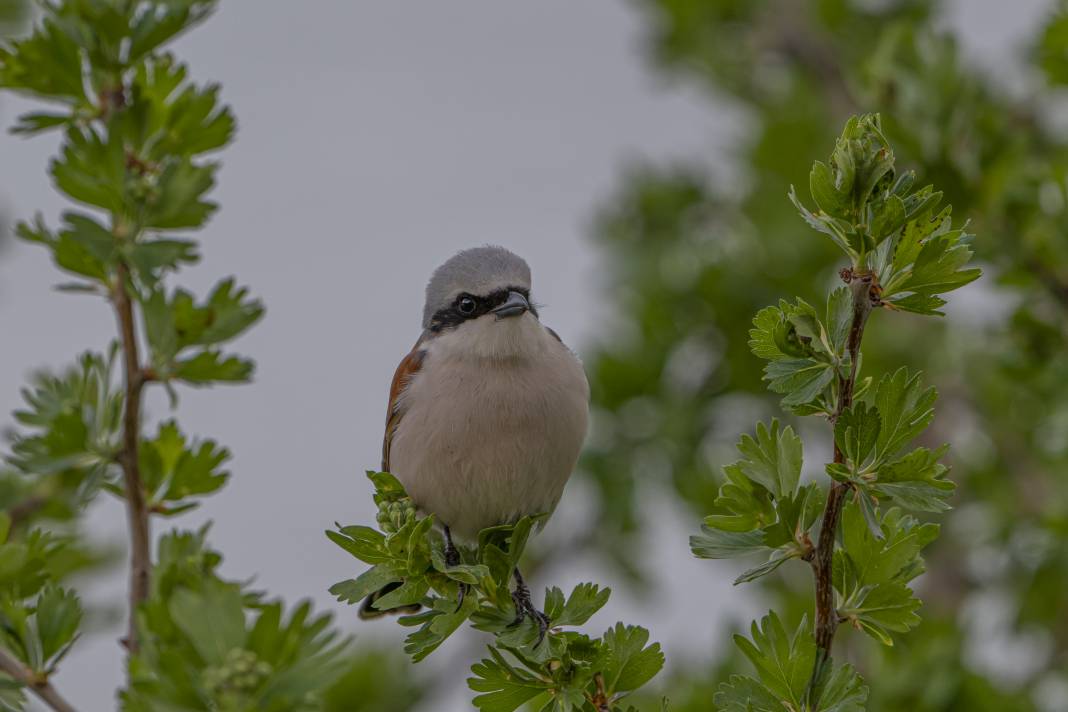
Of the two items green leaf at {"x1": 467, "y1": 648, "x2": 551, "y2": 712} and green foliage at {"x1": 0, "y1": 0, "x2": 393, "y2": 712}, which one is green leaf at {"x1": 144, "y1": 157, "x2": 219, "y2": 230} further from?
green leaf at {"x1": 467, "y1": 648, "x2": 551, "y2": 712}

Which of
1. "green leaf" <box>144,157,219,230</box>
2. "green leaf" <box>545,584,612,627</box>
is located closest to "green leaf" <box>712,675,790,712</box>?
"green leaf" <box>545,584,612,627</box>

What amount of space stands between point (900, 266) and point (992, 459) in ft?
11.9

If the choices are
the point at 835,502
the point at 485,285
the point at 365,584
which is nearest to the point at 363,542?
the point at 365,584

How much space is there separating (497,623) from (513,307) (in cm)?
139

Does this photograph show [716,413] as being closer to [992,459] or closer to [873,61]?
[992,459]

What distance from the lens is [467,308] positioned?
378 cm

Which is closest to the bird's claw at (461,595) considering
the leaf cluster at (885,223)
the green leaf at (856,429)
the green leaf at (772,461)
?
the green leaf at (772,461)

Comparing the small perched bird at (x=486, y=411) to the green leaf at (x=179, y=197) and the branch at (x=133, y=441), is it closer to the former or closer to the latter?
the branch at (x=133, y=441)

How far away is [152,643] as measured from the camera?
1815mm

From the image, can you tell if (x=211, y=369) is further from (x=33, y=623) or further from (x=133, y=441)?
(x=33, y=623)

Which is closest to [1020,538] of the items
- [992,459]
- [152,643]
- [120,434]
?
[992,459]

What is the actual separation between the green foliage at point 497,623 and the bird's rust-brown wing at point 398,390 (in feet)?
3.92

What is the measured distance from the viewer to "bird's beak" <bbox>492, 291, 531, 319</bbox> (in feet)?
11.9

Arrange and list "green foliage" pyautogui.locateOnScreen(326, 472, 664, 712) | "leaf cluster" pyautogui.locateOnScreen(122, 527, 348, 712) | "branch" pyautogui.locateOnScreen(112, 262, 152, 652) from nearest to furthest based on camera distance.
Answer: "leaf cluster" pyautogui.locateOnScreen(122, 527, 348, 712)
"green foliage" pyautogui.locateOnScreen(326, 472, 664, 712)
"branch" pyautogui.locateOnScreen(112, 262, 152, 652)
